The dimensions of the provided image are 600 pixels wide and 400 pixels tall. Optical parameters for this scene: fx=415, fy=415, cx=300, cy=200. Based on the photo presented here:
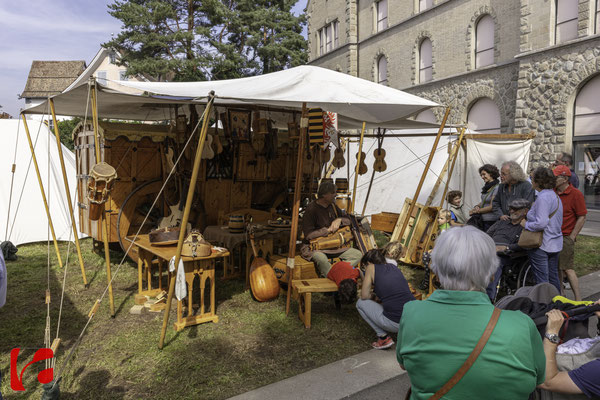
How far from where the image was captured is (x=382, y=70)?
63.3ft

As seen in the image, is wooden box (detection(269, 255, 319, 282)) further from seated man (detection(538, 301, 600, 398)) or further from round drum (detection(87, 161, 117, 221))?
seated man (detection(538, 301, 600, 398))

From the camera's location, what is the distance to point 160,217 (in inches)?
246

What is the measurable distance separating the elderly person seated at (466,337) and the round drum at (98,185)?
3.31 metres

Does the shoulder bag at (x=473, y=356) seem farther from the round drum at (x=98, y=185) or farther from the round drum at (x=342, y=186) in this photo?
the round drum at (x=342, y=186)

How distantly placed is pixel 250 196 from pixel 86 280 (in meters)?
2.71

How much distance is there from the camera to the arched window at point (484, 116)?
1364 cm

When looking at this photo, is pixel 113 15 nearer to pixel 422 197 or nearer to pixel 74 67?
pixel 422 197

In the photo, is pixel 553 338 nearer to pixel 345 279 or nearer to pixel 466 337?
pixel 466 337

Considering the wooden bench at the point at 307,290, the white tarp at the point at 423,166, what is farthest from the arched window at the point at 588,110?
the wooden bench at the point at 307,290

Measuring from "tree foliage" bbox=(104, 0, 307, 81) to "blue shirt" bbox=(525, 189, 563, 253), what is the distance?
16.9 meters

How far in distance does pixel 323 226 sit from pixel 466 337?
3.41 m

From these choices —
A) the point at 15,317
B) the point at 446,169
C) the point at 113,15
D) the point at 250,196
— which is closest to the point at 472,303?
the point at 15,317

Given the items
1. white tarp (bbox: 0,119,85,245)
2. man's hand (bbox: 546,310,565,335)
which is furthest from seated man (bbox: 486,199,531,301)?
white tarp (bbox: 0,119,85,245)

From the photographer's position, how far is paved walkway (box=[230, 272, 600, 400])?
278cm
